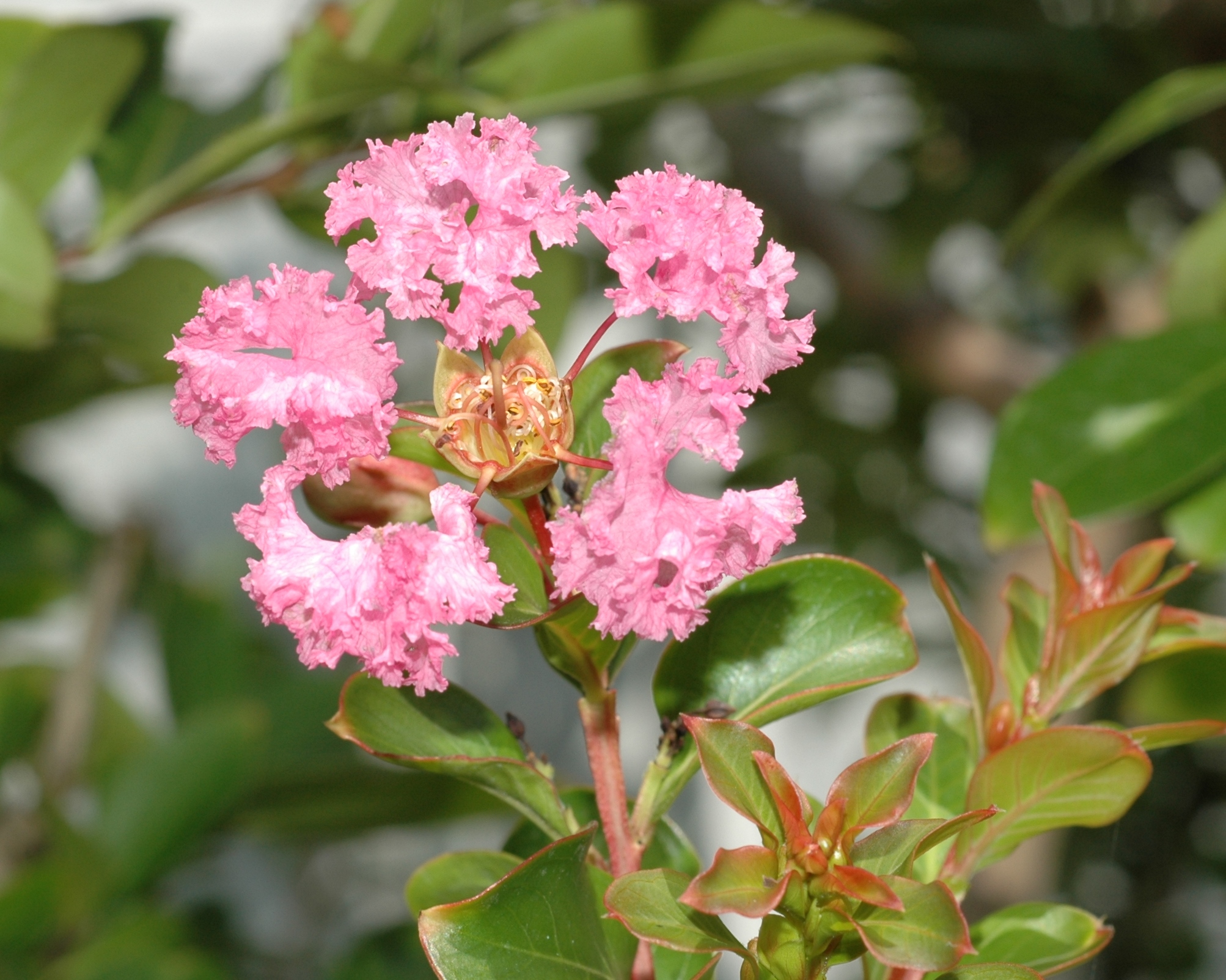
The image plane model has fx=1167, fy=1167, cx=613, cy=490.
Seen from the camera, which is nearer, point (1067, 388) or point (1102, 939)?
point (1102, 939)

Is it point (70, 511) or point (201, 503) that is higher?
point (70, 511)

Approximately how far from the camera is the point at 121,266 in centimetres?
74

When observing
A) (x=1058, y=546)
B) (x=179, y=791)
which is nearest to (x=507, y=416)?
(x=1058, y=546)

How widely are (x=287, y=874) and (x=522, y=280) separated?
1729mm

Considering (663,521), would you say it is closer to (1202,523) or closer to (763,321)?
(763,321)

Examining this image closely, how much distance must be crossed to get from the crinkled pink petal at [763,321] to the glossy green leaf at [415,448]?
9 centimetres

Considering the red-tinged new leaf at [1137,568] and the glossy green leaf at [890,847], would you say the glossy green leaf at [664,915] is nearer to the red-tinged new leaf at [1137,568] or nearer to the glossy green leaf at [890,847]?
the glossy green leaf at [890,847]

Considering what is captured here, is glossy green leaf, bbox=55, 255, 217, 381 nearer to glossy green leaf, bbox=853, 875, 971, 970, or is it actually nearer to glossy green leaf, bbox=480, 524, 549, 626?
glossy green leaf, bbox=480, 524, 549, 626

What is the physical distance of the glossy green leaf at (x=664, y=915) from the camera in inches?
12.2

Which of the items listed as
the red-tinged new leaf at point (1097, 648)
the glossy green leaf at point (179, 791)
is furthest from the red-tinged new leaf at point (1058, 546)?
the glossy green leaf at point (179, 791)

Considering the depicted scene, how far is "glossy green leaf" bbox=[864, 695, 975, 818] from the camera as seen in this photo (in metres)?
0.42

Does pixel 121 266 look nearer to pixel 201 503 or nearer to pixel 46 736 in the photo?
pixel 46 736

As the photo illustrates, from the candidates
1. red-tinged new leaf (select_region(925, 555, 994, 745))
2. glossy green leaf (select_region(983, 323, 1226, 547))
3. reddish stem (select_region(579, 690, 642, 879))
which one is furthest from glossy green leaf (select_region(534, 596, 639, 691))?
glossy green leaf (select_region(983, 323, 1226, 547))

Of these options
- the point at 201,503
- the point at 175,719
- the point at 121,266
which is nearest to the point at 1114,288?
the point at 121,266
